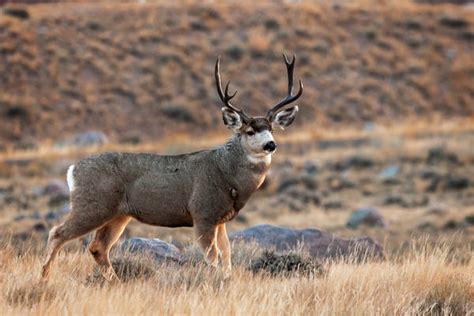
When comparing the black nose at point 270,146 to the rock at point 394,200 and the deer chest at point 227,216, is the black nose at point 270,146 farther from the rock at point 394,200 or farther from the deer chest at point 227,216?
the rock at point 394,200

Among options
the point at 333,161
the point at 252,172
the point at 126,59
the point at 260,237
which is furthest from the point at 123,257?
the point at 126,59

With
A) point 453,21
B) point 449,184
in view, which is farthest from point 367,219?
point 453,21

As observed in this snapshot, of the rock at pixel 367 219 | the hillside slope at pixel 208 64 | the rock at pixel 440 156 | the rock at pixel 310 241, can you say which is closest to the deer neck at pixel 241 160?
the rock at pixel 310 241

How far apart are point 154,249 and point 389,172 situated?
1777cm

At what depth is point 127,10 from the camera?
4906 centimetres

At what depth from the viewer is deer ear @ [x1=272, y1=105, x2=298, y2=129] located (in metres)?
10.5

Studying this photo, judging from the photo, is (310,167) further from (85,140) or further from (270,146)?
(270,146)

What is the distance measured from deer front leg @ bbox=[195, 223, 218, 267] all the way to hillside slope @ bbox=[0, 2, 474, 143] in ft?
91.2

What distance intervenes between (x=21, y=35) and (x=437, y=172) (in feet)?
79.0

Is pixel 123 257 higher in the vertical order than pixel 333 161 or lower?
higher

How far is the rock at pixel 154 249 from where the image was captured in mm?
10570

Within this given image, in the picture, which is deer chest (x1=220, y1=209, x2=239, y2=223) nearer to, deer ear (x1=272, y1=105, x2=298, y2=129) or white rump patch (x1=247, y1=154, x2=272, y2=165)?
white rump patch (x1=247, y1=154, x2=272, y2=165)

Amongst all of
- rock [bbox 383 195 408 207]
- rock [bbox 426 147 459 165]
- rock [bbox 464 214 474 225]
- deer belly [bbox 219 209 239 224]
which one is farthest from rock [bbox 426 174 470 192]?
deer belly [bbox 219 209 239 224]

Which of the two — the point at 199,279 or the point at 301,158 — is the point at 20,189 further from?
the point at 199,279
